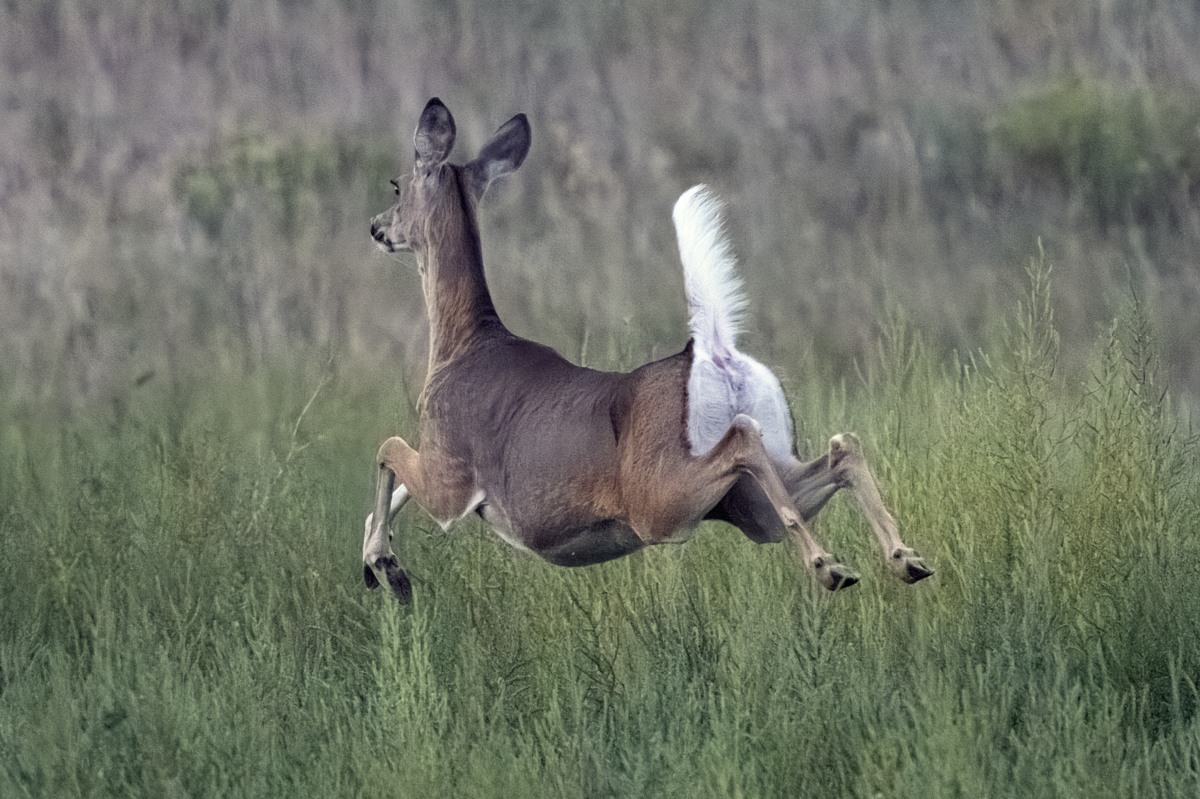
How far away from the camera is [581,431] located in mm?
5223

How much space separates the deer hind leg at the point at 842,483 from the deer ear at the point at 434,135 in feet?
4.71

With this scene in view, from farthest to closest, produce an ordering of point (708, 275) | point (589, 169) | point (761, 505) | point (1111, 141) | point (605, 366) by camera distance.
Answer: point (1111, 141)
point (589, 169)
point (605, 366)
point (761, 505)
point (708, 275)

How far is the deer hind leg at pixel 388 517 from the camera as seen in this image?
5.55 meters

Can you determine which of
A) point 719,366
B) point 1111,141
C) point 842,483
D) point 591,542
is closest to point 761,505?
point 842,483

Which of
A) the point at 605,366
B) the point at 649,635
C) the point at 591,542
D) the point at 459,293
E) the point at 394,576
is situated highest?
the point at 459,293

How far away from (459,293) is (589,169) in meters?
6.20

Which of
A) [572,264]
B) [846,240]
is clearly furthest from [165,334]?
[846,240]

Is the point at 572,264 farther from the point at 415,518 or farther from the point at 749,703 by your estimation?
the point at 749,703

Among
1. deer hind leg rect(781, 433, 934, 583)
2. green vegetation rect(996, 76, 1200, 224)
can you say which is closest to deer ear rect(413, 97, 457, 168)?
deer hind leg rect(781, 433, 934, 583)

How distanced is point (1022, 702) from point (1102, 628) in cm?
51

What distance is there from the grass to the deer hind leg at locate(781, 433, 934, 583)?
0.35 meters

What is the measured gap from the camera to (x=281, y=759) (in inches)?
207

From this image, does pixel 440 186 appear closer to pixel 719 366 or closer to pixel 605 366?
pixel 719 366

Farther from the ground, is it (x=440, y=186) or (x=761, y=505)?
(x=440, y=186)
